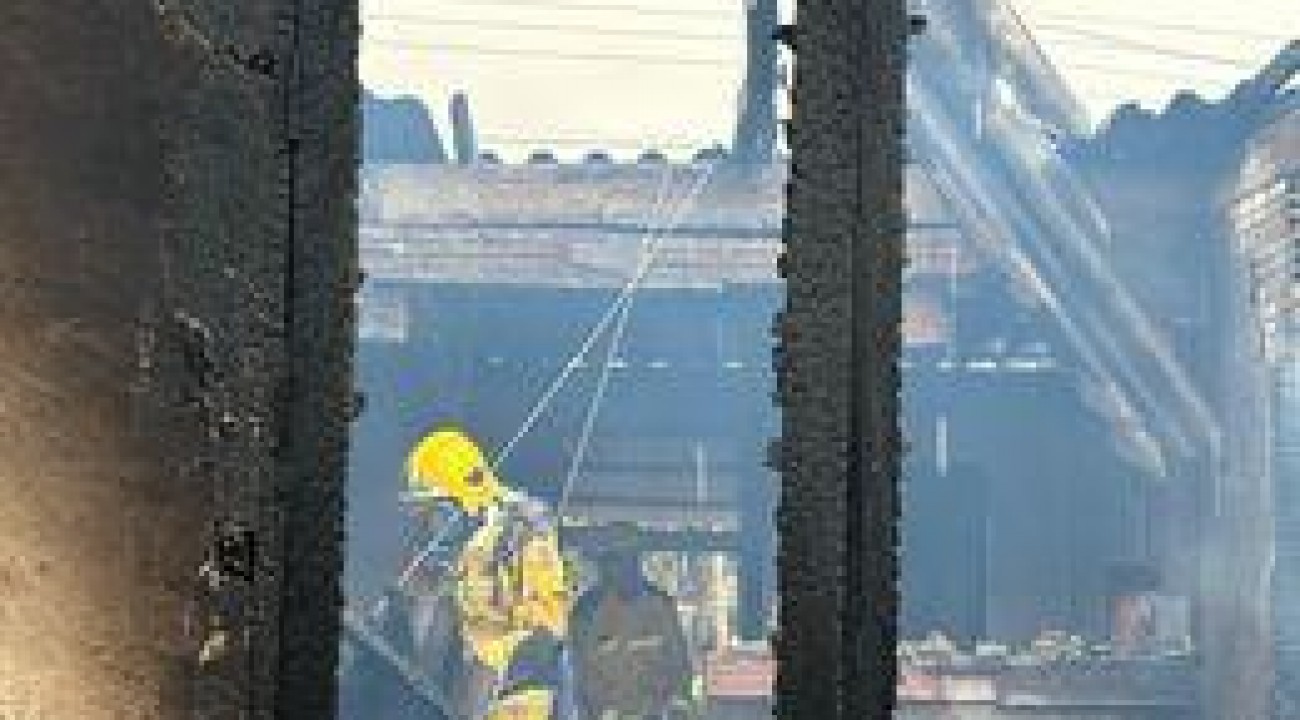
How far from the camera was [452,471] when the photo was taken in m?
18.3

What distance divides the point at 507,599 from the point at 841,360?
15103mm

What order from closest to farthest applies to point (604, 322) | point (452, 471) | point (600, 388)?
point (452, 471) < point (604, 322) < point (600, 388)

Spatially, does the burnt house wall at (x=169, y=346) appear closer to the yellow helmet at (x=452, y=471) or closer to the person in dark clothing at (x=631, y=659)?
the person in dark clothing at (x=631, y=659)

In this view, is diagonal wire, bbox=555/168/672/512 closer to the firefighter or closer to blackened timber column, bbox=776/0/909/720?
the firefighter

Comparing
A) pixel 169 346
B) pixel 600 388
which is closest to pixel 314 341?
pixel 169 346

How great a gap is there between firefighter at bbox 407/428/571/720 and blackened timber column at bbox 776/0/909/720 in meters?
14.7

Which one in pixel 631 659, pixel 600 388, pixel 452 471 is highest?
pixel 600 388

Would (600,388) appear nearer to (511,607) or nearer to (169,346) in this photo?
(511,607)

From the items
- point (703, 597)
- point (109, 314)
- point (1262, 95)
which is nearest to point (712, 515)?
point (703, 597)

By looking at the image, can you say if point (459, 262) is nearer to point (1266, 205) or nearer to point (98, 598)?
point (1266, 205)

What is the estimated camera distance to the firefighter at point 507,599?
52.5 feet

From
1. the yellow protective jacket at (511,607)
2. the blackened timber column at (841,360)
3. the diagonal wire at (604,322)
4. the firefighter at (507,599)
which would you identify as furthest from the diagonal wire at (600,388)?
the blackened timber column at (841,360)

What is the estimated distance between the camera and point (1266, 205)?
53.2ft

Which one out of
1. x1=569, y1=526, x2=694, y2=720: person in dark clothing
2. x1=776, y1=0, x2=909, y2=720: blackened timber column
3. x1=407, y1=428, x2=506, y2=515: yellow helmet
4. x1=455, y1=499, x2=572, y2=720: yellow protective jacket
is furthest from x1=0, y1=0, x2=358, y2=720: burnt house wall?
x1=407, y1=428, x2=506, y2=515: yellow helmet
